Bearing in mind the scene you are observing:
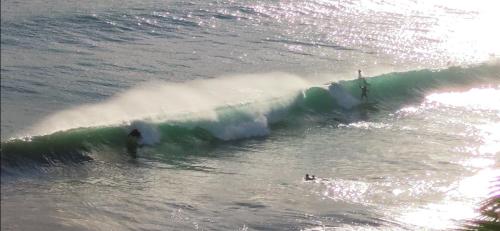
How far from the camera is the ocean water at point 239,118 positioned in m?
18.2

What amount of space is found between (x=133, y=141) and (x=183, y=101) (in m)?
4.34

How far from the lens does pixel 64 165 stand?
2106 cm

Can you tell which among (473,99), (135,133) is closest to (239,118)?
(135,133)

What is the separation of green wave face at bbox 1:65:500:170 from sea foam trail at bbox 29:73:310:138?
17 centimetres

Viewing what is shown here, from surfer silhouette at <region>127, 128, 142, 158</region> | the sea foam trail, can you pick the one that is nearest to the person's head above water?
surfer silhouette at <region>127, 128, 142, 158</region>

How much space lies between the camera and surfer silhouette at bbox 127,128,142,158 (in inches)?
922

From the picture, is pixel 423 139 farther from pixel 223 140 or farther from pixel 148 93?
pixel 148 93

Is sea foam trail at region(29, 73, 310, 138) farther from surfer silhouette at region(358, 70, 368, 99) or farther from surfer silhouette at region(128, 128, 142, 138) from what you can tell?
surfer silhouette at region(358, 70, 368, 99)

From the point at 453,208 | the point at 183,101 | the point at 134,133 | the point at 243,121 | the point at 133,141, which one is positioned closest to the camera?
the point at 453,208

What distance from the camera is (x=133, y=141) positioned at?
23.8 metres

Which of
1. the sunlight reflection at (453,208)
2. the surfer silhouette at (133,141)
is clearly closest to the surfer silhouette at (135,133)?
the surfer silhouette at (133,141)

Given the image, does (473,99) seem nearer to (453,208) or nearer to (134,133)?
(134,133)

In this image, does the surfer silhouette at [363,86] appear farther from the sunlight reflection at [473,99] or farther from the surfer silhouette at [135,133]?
the surfer silhouette at [135,133]

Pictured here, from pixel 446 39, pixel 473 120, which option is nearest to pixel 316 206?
pixel 473 120
